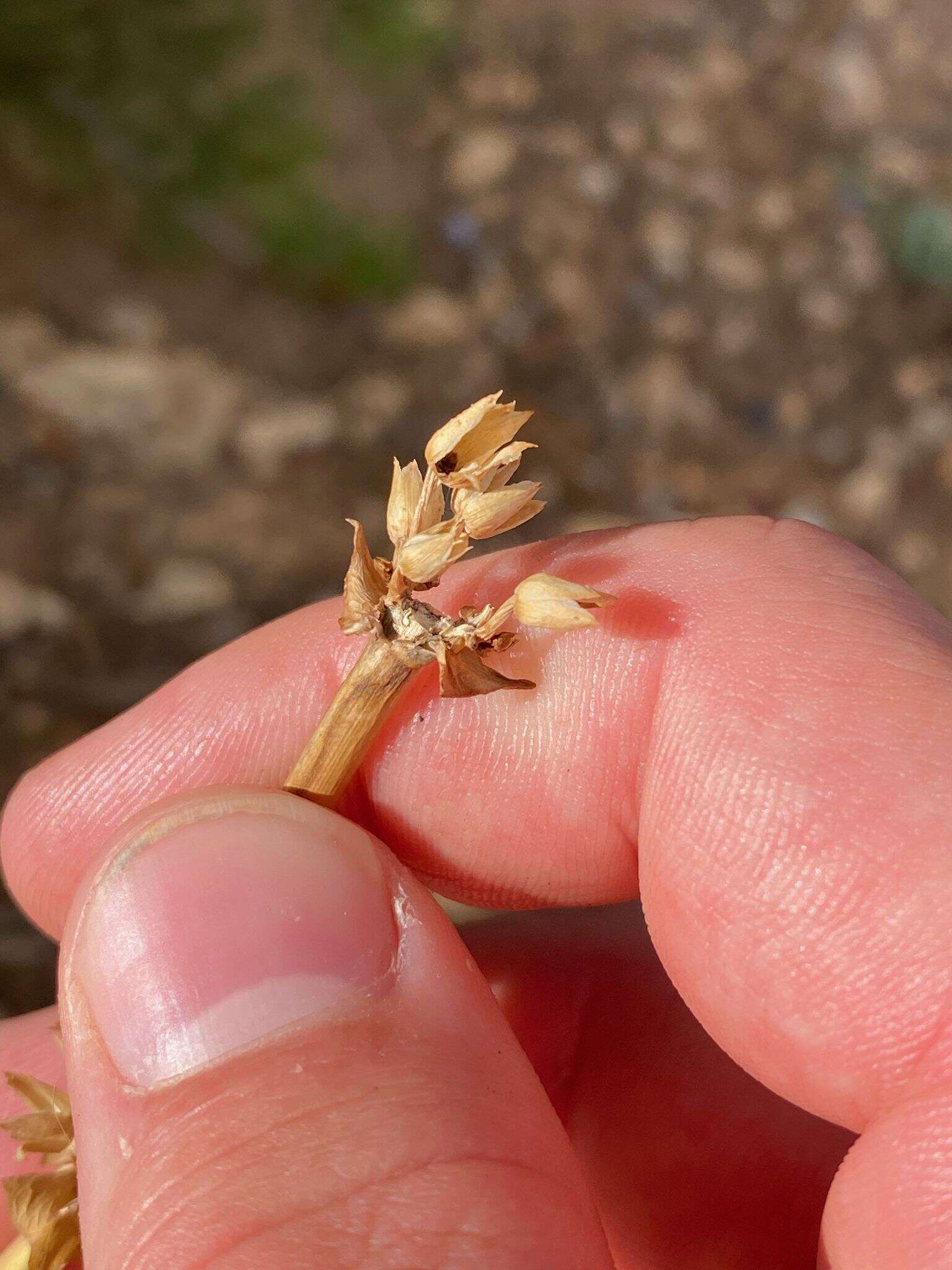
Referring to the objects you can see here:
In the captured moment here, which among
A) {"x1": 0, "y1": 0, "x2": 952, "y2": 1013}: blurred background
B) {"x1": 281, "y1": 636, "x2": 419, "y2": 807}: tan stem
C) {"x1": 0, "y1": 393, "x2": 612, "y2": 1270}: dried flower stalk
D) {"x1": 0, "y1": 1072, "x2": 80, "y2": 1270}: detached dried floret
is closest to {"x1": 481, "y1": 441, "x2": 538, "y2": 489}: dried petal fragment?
{"x1": 0, "y1": 393, "x2": 612, "y2": 1270}: dried flower stalk

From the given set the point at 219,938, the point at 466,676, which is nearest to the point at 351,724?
the point at 466,676

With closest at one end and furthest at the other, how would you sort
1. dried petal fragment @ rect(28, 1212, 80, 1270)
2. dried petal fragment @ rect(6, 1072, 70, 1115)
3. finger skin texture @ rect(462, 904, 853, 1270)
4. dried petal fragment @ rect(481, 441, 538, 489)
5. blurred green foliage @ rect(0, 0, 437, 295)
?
dried petal fragment @ rect(481, 441, 538, 489), dried petal fragment @ rect(28, 1212, 80, 1270), dried petal fragment @ rect(6, 1072, 70, 1115), finger skin texture @ rect(462, 904, 853, 1270), blurred green foliage @ rect(0, 0, 437, 295)

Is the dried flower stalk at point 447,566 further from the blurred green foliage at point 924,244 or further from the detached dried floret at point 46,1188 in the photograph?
the blurred green foliage at point 924,244

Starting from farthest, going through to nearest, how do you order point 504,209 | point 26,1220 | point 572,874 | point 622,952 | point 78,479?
point 504,209, point 78,479, point 622,952, point 572,874, point 26,1220

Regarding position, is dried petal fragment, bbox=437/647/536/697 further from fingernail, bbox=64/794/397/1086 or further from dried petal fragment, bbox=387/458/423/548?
fingernail, bbox=64/794/397/1086

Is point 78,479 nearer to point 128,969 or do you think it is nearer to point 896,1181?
point 128,969

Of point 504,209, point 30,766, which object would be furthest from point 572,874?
point 504,209

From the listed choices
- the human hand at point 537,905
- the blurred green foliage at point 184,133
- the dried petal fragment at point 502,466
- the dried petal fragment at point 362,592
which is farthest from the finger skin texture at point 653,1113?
the blurred green foliage at point 184,133
